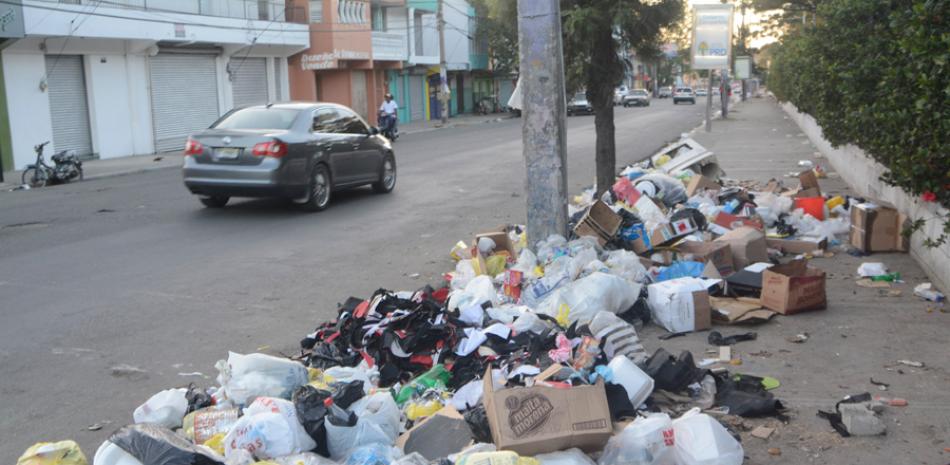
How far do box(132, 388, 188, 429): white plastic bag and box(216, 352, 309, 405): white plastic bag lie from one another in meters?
0.25

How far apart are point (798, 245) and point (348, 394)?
631 centimetres

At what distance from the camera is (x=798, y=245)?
9.40m

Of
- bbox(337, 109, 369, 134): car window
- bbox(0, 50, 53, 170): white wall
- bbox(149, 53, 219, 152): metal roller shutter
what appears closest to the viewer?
bbox(337, 109, 369, 134): car window

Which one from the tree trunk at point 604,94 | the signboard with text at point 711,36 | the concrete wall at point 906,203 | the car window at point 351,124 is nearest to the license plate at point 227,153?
the car window at point 351,124

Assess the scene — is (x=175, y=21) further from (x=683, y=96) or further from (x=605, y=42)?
(x=683, y=96)

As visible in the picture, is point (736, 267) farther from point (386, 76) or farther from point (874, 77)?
point (386, 76)

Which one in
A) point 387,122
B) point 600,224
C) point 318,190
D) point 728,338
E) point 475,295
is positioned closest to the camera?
point 728,338

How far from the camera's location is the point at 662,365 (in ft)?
17.1

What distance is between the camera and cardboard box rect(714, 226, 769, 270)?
8.28 m

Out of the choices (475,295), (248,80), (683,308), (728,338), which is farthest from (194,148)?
(248,80)

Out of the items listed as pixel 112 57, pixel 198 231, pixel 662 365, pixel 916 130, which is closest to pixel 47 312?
pixel 198 231

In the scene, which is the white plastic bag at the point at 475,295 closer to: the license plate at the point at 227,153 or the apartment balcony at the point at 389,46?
Result: the license plate at the point at 227,153

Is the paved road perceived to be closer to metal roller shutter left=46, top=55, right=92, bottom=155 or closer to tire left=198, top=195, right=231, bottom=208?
tire left=198, top=195, right=231, bottom=208

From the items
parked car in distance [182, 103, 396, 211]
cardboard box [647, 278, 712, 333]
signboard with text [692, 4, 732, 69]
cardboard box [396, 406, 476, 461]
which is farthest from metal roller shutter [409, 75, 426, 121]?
cardboard box [396, 406, 476, 461]
